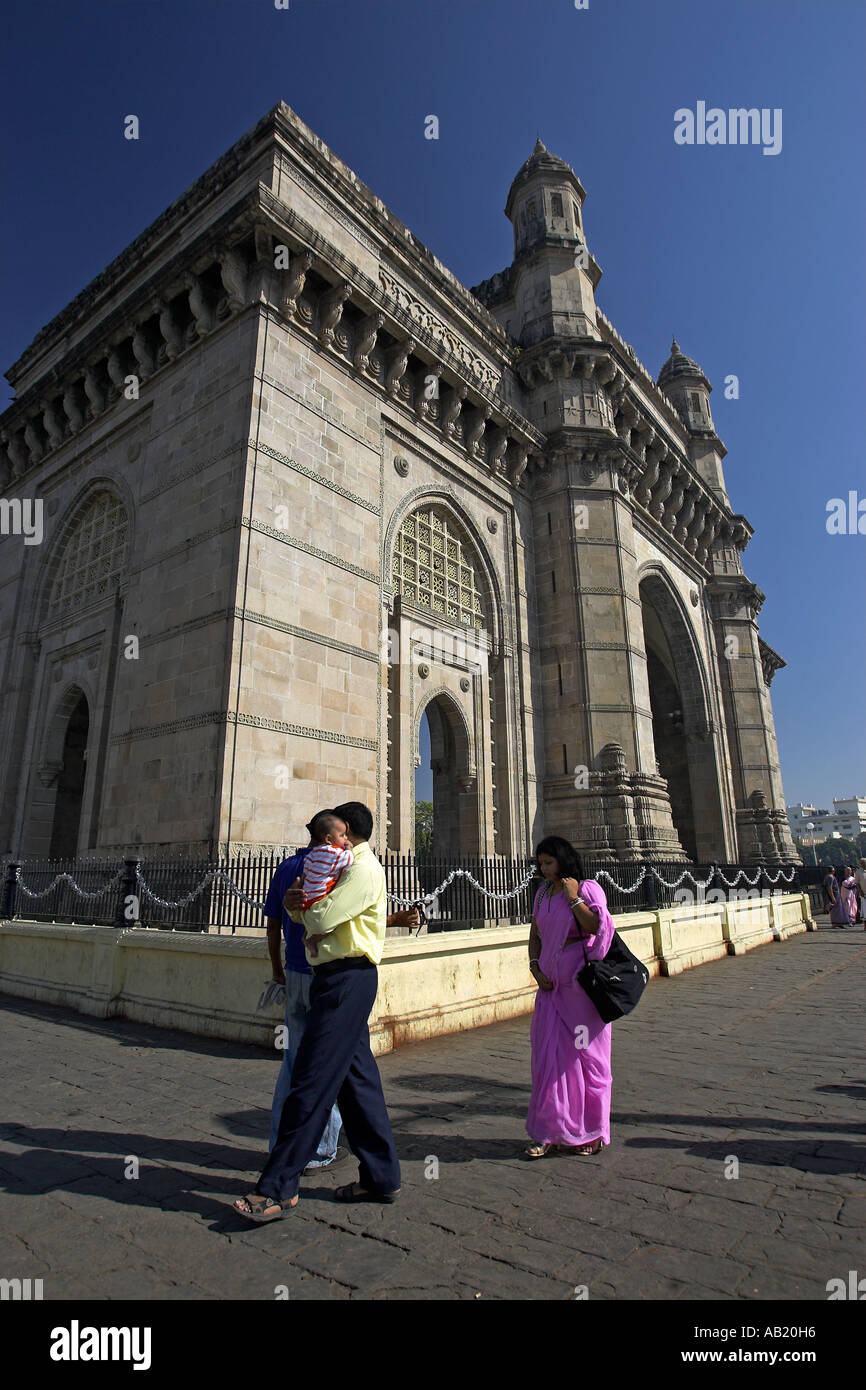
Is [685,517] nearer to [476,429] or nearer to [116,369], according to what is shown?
[476,429]

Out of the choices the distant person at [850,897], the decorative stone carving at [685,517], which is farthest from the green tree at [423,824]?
the distant person at [850,897]

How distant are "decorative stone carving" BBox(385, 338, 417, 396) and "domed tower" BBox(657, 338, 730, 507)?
1596 centimetres

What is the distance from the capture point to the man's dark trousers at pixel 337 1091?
9.37ft

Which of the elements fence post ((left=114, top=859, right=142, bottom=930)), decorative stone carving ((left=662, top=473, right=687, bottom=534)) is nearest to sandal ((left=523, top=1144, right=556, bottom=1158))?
fence post ((left=114, top=859, right=142, bottom=930))

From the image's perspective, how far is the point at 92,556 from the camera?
1459cm

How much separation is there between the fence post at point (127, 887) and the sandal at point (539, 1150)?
5361 mm

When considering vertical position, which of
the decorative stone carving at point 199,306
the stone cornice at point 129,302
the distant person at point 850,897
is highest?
the stone cornice at point 129,302

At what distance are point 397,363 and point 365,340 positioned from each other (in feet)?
3.05

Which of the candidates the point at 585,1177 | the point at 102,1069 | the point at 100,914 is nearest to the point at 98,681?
the point at 100,914

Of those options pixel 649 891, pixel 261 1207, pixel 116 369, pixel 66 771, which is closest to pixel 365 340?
pixel 116 369

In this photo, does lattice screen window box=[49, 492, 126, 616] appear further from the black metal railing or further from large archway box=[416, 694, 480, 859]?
large archway box=[416, 694, 480, 859]

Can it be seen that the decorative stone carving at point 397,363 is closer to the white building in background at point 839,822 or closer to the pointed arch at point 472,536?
the pointed arch at point 472,536
